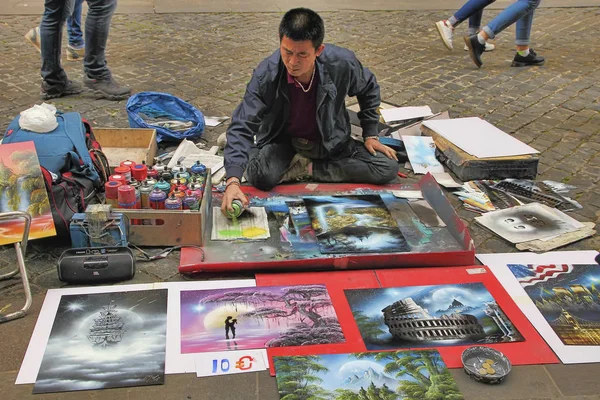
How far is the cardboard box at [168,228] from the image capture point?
2764 millimetres

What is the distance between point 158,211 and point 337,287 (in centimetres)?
81

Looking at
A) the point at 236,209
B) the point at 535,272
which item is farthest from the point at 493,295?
the point at 236,209

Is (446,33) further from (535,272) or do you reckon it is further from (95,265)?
(95,265)

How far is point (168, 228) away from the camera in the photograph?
2805 mm

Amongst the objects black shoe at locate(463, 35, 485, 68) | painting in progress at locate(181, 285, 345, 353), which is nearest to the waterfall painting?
painting in progress at locate(181, 285, 345, 353)

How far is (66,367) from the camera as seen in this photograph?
2162 mm

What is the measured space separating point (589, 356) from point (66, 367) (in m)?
1.77

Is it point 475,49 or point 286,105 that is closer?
point 286,105

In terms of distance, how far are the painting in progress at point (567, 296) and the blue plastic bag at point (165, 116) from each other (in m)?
2.02

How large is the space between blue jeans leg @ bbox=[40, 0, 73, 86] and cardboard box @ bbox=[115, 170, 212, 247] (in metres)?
2.09

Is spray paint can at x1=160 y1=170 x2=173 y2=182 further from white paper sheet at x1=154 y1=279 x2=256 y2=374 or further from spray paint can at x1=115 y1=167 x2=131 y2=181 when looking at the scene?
white paper sheet at x1=154 y1=279 x2=256 y2=374

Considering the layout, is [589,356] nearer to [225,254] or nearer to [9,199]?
[225,254]

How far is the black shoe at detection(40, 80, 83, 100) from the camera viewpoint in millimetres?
4523

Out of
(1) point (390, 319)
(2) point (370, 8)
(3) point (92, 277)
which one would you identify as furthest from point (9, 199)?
(2) point (370, 8)
